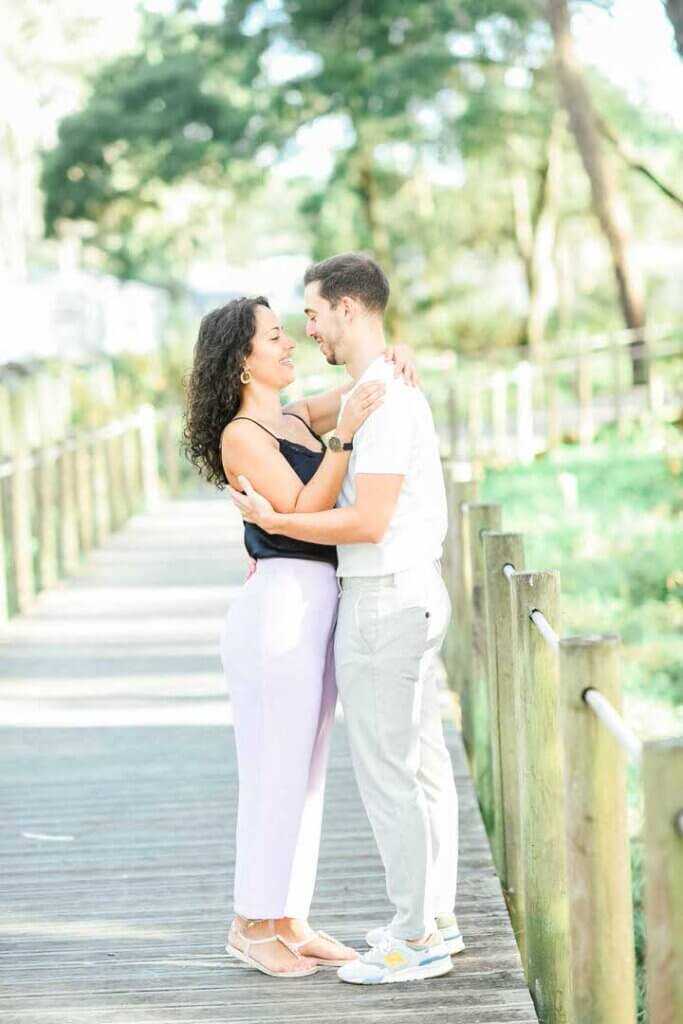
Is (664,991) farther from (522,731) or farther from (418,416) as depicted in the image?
(418,416)

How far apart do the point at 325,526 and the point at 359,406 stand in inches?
10.7

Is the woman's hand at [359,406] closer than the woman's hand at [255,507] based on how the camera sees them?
Yes

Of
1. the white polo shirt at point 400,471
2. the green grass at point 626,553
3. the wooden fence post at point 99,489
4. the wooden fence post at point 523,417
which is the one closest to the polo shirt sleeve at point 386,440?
the white polo shirt at point 400,471

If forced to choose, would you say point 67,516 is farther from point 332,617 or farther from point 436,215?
point 436,215

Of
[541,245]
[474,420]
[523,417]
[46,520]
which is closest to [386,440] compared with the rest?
[46,520]

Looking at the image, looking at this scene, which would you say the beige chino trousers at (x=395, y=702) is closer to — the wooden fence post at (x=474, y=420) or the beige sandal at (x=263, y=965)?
the beige sandal at (x=263, y=965)

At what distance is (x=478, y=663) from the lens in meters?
6.00

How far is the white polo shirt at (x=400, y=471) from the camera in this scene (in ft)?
12.4

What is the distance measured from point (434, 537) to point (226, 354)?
65cm

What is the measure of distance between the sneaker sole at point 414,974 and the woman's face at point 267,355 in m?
1.39

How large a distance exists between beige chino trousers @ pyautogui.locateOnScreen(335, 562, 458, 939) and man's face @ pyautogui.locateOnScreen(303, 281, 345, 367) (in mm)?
535

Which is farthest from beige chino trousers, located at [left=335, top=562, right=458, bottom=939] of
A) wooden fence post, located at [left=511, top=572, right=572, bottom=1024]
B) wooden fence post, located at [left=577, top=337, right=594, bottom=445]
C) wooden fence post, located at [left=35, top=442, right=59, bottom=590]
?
wooden fence post, located at [left=577, top=337, right=594, bottom=445]

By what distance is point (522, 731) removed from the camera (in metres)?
3.95

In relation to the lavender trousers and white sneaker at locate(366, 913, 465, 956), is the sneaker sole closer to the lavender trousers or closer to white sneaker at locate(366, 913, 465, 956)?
white sneaker at locate(366, 913, 465, 956)
